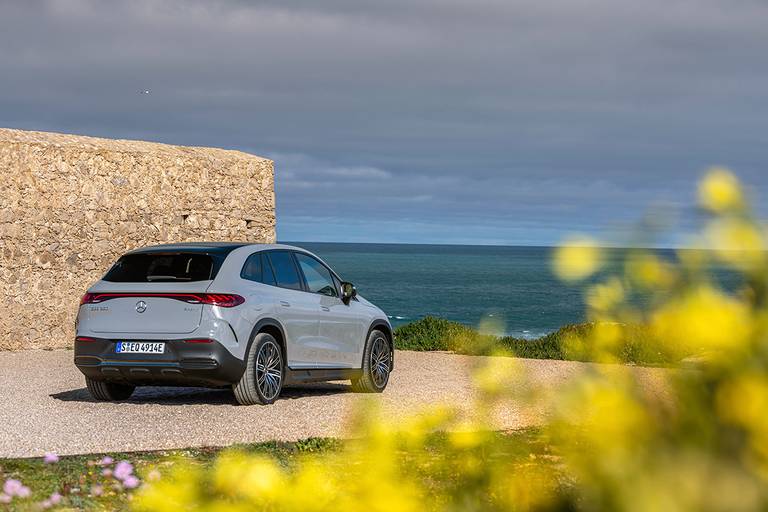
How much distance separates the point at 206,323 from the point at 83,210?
25.6 feet

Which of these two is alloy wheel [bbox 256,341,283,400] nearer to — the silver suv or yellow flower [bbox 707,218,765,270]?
the silver suv

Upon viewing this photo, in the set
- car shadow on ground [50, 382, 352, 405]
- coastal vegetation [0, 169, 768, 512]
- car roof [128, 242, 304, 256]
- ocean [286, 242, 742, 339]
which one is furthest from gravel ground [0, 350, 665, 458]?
ocean [286, 242, 742, 339]

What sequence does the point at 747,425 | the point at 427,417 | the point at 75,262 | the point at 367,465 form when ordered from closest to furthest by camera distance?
the point at 747,425 → the point at 367,465 → the point at 427,417 → the point at 75,262

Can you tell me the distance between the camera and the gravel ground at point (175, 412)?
7941 mm

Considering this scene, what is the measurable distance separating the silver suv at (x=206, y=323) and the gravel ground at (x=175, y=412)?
1.09 feet

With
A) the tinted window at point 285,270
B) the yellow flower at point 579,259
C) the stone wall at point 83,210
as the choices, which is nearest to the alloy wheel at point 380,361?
the tinted window at point 285,270

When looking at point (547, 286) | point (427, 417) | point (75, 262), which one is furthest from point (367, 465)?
point (547, 286)

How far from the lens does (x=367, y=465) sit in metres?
2.20

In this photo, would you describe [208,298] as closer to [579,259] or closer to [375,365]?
[375,365]

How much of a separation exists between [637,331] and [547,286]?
293 ft

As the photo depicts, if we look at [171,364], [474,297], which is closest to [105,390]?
[171,364]

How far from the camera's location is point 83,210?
53.9ft

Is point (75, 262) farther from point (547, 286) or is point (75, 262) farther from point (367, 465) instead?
point (547, 286)

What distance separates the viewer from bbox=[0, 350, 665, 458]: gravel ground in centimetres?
794
